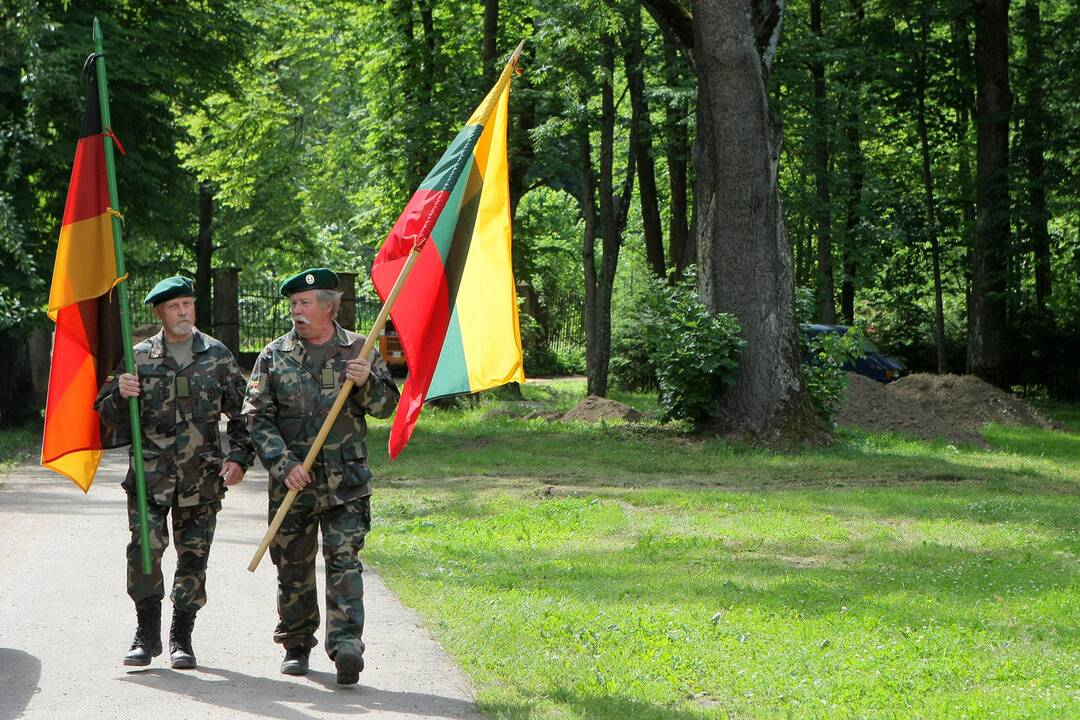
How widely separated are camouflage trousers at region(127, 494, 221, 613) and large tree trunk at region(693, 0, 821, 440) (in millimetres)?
12438

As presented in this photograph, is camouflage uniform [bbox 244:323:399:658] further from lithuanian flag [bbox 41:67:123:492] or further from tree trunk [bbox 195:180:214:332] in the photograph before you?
tree trunk [bbox 195:180:214:332]

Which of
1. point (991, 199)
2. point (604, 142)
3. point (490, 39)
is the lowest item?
point (991, 199)

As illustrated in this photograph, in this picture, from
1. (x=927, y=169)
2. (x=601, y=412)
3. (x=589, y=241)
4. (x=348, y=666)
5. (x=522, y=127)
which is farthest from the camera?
(x=927, y=169)

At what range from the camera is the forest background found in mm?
19969

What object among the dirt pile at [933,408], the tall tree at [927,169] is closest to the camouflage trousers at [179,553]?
the dirt pile at [933,408]

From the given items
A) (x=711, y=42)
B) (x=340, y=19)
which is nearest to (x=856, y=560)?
(x=711, y=42)

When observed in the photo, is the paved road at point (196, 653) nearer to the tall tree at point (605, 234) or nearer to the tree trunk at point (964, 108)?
the tall tree at point (605, 234)

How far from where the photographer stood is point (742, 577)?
31.8ft

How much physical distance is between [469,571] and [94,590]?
2.58 meters

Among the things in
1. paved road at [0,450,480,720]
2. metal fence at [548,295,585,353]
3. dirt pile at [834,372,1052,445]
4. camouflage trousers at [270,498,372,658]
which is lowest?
paved road at [0,450,480,720]

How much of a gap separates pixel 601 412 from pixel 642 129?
875 cm

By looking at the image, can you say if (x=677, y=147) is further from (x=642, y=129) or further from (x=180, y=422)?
(x=180, y=422)

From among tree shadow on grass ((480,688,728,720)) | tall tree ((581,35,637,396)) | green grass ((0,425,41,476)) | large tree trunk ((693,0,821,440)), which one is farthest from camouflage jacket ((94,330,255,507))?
tall tree ((581,35,637,396))

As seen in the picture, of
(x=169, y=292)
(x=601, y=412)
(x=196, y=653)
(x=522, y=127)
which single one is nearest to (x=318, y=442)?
(x=169, y=292)
